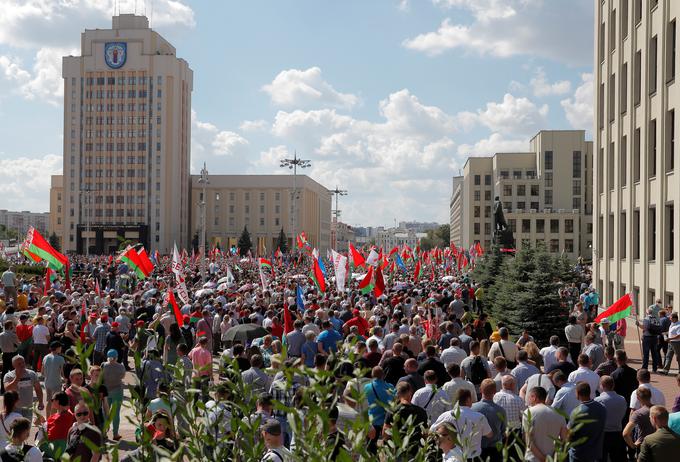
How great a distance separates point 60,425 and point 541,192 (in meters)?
101

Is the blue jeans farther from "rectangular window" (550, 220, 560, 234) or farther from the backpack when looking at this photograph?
"rectangular window" (550, 220, 560, 234)

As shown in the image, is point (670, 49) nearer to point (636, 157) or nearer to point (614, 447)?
point (636, 157)

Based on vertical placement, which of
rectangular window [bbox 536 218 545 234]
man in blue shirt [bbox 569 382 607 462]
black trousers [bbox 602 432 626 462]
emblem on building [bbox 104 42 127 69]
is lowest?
black trousers [bbox 602 432 626 462]

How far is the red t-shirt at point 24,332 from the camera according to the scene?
608 inches

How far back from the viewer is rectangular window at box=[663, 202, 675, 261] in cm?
2558

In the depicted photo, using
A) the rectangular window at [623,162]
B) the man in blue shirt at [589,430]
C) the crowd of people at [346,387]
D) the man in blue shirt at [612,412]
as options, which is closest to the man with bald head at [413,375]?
the crowd of people at [346,387]

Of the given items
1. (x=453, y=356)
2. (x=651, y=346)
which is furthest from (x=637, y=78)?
(x=453, y=356)

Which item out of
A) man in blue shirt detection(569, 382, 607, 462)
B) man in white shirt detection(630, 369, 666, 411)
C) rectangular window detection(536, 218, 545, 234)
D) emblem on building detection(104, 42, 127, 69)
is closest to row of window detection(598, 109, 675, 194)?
man in white shirt detection(630, 369, 666, 411)

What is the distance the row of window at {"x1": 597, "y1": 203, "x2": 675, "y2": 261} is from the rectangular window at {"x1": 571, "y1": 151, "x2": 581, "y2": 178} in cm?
7101

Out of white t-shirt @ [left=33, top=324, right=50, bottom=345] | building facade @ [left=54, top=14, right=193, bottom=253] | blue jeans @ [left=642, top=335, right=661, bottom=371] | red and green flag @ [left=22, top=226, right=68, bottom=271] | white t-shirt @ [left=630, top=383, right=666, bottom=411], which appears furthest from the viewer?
building facade @ [left=54, top=14, right=193, bottom=253]

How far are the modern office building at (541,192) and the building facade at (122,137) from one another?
46.6m

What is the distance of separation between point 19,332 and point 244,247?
3752 inches

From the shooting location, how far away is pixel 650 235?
27.8 meters

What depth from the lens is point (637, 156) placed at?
2980 cm
